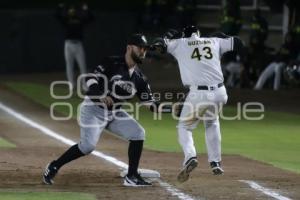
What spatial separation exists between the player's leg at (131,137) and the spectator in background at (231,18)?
14.9 m

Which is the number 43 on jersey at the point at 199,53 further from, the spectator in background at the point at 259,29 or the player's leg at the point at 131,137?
the spectator in background at the point at 259,29

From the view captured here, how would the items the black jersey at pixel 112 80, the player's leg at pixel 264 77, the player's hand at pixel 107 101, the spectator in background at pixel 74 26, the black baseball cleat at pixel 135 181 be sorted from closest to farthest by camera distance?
1. the player's hand at pixel 107 101
2. the black jersey at pixel 112 80
3. the black baseball cleat at pixel 135 181
4. the spectator in background at pixel 74 26
5. the player's leg at pixel 264 77

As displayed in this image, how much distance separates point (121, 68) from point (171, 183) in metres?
1.47

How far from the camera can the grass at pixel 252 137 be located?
14102 millimetres

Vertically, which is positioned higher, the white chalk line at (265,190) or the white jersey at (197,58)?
the white jersey at (197,58)

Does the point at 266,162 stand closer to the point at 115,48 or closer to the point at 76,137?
the point at 76,137

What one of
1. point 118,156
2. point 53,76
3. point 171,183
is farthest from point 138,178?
point 53,76

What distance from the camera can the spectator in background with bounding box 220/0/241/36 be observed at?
25.1 m

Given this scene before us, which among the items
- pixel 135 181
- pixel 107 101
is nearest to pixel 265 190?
pixel 135 181

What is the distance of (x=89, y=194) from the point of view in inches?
378

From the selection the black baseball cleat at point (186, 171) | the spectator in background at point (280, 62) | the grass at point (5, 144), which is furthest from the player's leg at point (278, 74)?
the black baseball cleat at point (186, 171)

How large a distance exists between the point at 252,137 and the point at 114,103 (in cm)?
674

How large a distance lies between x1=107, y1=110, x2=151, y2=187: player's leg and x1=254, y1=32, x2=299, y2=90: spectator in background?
13329 millimetres

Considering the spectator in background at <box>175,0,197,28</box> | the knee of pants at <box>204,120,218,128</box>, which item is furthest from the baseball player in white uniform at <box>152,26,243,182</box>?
the spectator in background at <box>175,0,197,28</box>
